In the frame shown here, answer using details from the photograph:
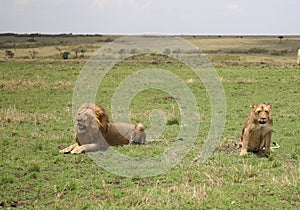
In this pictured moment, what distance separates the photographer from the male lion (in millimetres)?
10250

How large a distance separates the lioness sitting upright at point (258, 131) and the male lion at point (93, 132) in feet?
10.1

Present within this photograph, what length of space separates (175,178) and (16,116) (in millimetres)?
8954

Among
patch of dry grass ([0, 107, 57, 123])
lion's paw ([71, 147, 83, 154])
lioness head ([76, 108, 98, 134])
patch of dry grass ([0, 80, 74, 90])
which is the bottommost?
patch of dry grass ([0, 107, 57, 123])

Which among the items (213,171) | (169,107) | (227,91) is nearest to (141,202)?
(213,171)

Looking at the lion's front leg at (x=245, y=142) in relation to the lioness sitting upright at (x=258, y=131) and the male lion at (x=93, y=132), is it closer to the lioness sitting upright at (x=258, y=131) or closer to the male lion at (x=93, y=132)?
the lioness sitting upright at (x=258, y=131)

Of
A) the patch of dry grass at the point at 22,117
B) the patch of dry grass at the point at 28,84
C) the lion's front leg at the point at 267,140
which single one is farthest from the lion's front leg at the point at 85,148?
the patch of dry grass at the point at 28,84

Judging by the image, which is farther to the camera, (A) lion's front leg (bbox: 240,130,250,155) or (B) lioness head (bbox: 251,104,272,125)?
(A) lion's front leg (bbox: 240,130,250,155)

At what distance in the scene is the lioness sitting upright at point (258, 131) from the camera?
979cm

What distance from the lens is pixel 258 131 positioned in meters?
10.1

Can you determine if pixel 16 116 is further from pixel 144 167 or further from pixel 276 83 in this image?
pixel 276 83

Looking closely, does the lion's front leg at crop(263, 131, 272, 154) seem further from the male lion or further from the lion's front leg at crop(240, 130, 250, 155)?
the male lion

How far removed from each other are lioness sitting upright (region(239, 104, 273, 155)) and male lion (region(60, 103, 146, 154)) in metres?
3.09

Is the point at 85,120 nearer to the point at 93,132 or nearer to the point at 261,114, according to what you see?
the point at 93,132

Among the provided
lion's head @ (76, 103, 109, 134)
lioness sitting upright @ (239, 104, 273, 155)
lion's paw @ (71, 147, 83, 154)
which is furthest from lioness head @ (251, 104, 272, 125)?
lion's paw @ (71, 147, 83, 154)
